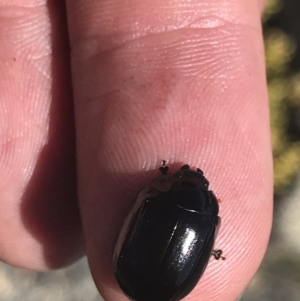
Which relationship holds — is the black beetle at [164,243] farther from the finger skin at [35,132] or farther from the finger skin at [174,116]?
the finger skin at [35,132]

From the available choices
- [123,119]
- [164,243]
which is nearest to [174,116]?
[123,119]

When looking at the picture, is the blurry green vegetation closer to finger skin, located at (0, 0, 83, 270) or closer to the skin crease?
the skin crease

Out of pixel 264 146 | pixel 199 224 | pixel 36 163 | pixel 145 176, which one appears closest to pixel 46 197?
pixel 36 163

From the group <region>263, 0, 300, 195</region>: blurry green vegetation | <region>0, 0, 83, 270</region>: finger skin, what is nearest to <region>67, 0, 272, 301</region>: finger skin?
<region>0, 0, 83, 270</region>: finger skin

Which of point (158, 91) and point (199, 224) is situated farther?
point (158, 91)

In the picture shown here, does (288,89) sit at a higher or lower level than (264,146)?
lower

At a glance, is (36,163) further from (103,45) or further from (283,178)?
(283,178)

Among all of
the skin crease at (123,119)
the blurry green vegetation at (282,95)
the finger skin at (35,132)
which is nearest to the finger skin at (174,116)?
the skin crease at (123,119)

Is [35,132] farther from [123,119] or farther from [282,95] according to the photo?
[282,95]
